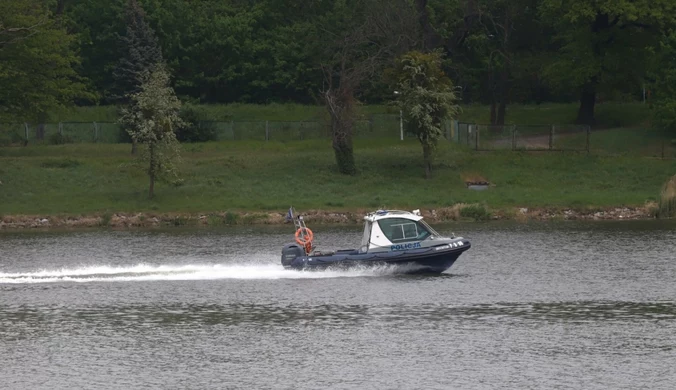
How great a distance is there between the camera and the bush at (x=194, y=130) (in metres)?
94.8

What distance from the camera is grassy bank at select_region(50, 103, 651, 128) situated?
99.6m

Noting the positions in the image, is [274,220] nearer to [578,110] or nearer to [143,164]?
[143,164]

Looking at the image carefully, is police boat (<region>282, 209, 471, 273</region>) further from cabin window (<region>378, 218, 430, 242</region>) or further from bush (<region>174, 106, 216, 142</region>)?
bush (<region>174, 106, 216, 142</region>)

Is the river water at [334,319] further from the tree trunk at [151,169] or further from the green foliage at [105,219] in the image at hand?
the tree trunk at [151,169]

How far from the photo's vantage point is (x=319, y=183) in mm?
79188

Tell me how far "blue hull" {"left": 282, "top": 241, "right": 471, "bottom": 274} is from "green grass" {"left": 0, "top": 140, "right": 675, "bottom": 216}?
2418 cm

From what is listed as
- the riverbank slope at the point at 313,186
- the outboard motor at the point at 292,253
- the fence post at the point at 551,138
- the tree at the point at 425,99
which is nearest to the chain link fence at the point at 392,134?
the fence post at the point at 551,138

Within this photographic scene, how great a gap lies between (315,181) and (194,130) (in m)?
19.5

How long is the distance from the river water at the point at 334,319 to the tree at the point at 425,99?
21.7m

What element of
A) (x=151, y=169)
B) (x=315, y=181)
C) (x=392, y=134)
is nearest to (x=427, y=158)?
(x=315, y=181)

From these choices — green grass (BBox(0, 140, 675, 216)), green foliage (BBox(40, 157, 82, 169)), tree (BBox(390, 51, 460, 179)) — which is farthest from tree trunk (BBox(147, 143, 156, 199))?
tree (BBox(390, 51, 460, 179))

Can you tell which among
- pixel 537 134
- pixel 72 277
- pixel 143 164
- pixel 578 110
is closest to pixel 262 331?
pixel 72 277

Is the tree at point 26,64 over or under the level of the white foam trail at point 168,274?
over

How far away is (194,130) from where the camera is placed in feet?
314
